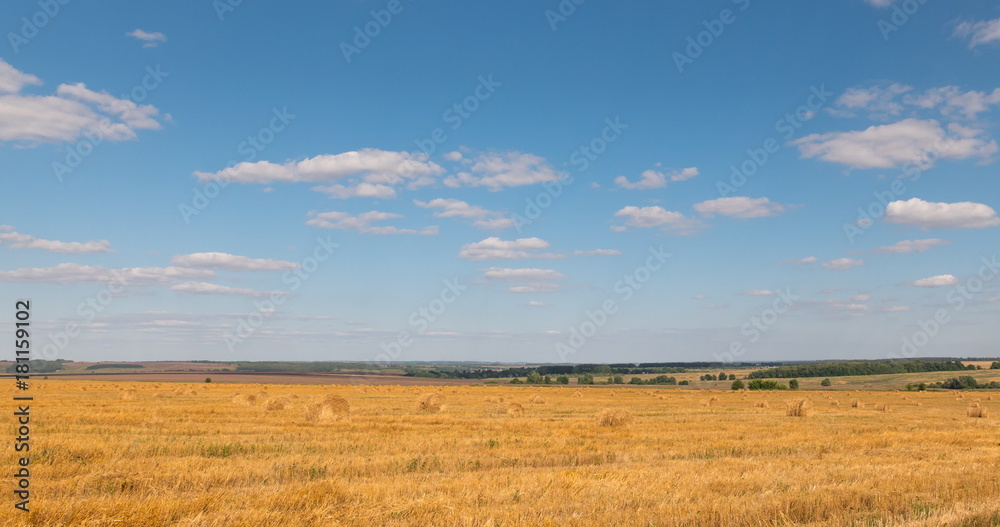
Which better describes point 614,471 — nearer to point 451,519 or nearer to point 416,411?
point 451,519

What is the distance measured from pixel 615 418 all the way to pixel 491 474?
13.3 m

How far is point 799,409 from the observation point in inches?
1318

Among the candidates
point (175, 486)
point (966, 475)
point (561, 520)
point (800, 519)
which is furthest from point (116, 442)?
point (966, 475)

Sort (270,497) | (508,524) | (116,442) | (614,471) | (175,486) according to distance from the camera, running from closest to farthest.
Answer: (508,524)
(270,497)
(175,486)
(614,471)
(116,442)

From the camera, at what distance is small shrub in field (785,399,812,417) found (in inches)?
1313

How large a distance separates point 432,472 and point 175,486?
4661 mm

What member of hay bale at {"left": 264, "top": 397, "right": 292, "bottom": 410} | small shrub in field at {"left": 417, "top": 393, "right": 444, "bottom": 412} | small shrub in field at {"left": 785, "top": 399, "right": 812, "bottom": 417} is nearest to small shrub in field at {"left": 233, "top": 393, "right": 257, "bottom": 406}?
hay bale at {"left": 264, "top": 397, "right": 292, "bottom": 410}

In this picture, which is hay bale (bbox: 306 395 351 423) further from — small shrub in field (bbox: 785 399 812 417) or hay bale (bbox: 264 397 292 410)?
small shrub in field (bbox: 785 399 812 417)

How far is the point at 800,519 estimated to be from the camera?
916 centimetres

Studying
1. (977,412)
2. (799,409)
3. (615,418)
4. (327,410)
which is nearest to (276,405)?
(327,410)

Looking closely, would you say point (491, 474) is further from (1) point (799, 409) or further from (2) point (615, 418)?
(1) point (799, 409)

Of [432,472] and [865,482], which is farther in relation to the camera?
[432,472]

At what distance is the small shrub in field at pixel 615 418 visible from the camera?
24.9m

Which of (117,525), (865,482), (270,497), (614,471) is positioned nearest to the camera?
(117,525)
